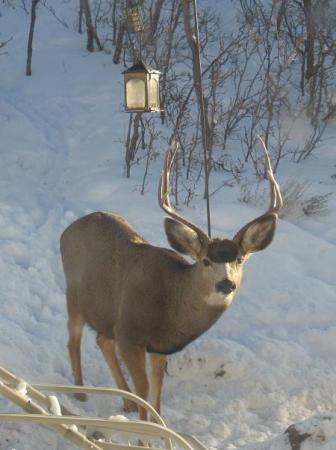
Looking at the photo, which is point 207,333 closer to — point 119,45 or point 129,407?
point 129,407

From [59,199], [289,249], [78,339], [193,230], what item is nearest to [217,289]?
[193,230]

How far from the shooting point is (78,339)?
7.12 m

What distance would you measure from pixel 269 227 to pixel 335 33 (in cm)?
1233

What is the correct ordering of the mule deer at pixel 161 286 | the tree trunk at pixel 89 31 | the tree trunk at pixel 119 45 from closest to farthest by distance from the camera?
1. the mule deer at pixel 161 286
2. the tree trunk at pixel 119 45
3. the tree trunk at pixel 89 31

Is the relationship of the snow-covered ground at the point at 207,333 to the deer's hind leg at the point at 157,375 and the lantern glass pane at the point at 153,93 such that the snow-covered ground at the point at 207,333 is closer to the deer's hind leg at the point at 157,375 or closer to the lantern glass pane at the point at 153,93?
the deer's hind leg at the point at 157,375

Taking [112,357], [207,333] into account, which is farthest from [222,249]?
[207,333]

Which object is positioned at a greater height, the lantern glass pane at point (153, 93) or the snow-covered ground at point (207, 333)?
the lantern glass pane at point (153, 93)

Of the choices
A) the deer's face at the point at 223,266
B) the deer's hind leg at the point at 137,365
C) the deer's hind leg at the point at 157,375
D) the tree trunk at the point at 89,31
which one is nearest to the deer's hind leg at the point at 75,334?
the deer's hind leg at the point at 157,375

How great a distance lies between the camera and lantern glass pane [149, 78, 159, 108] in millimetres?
8477

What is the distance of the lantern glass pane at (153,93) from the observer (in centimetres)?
848

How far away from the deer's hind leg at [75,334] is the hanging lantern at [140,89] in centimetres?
214

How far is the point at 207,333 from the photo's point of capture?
314 inches

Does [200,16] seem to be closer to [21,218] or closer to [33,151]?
[33,151]

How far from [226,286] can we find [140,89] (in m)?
Answer: 3.15
